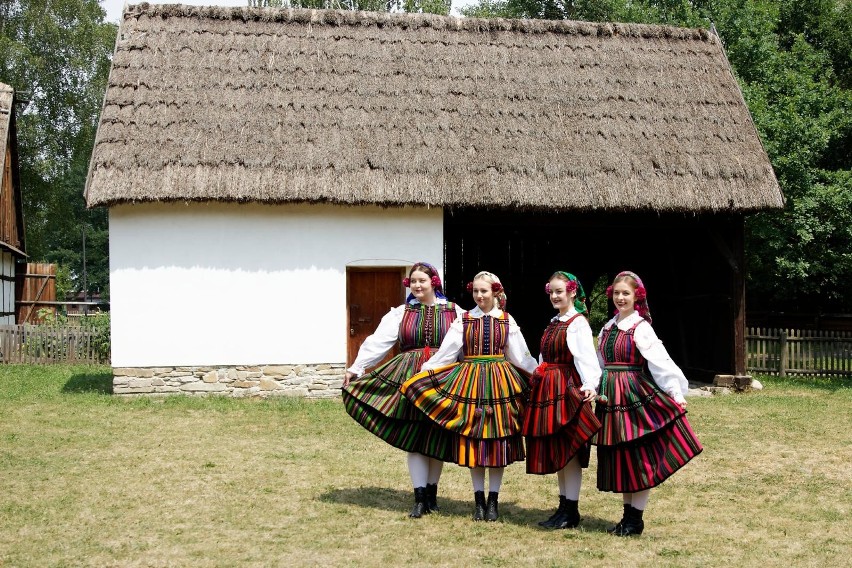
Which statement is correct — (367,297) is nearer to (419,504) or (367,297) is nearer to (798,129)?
(419,504)

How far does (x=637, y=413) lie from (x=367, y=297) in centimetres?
700

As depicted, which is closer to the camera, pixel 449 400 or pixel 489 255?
pixel 449 400

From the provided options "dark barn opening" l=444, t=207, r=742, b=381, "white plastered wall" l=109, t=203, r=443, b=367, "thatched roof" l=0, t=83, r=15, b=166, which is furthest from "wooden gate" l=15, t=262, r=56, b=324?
"white plastered wall" l=109, t=203, r=443, b=367

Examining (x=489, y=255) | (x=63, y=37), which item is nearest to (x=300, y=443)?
(x=489, y=255)

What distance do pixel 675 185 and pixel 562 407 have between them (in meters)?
7.20

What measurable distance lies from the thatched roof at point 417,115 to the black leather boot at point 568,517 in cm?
619

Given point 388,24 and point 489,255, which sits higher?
point 388,24

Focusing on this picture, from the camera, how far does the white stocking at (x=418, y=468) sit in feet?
19.5

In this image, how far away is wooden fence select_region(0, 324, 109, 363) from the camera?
15.7 metres

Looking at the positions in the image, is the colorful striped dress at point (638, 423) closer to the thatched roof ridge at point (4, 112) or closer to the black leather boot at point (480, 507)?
the black leather boot at point (480, 507)

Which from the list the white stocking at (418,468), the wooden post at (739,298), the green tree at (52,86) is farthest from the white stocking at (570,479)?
the green tree at (52,86)

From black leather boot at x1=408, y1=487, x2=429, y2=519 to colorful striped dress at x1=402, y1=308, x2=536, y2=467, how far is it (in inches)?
16.5

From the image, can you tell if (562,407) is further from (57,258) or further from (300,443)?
(57,258)

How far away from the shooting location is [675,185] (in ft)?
39.3
